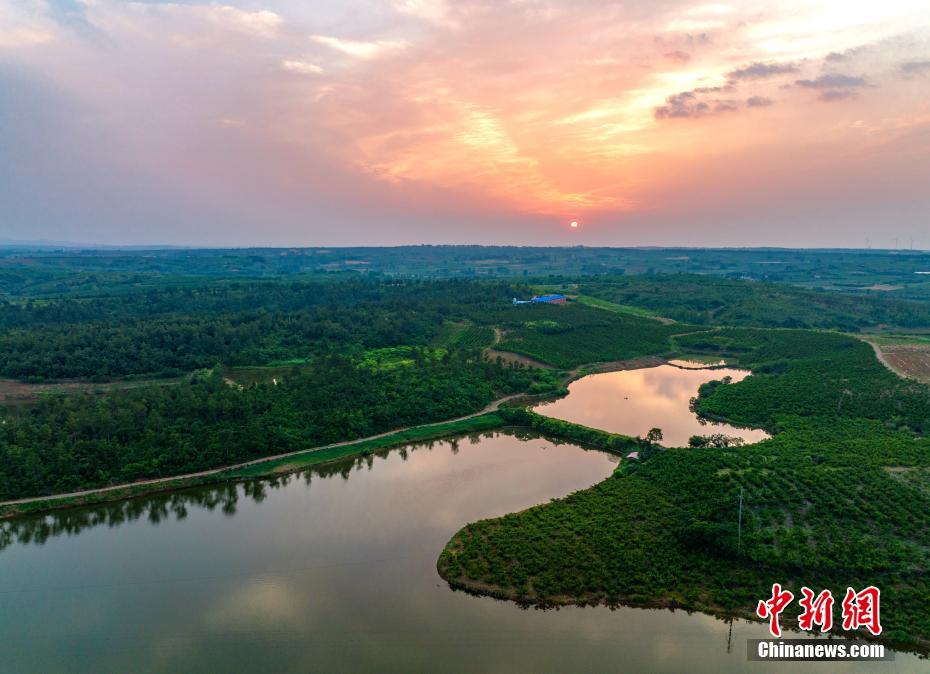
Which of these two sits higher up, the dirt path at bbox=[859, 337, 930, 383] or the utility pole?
the dirt path at bbox=[859, 337, 930, 383]

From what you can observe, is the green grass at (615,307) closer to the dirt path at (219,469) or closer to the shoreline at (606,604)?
the dirt path at (219,469)

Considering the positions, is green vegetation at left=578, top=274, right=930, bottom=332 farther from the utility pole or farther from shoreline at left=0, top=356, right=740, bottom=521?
the utility pole

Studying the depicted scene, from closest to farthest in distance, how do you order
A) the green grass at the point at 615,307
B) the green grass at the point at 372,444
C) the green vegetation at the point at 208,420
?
the green vegetation at the point at 208,420, the green grass at the point at 372,444, the green grass at the point at 615,307

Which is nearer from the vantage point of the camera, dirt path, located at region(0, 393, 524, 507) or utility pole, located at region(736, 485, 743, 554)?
utility pole, located at region(736, 485, 743, 554)

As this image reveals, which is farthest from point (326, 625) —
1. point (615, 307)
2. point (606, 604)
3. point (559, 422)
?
point (615, 307)

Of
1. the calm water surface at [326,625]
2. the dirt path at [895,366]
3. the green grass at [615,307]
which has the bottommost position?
the calm water surface at [326,625]

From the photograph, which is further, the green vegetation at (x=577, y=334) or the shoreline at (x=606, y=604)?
the green vegetation at (x=577, y=334)

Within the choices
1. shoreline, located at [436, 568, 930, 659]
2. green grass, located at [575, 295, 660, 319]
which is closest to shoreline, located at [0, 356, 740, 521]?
shoreline, located at [436, 568, 930, 659]

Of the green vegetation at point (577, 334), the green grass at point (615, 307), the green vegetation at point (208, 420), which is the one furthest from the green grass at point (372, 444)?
the green grass at point (615, 307)

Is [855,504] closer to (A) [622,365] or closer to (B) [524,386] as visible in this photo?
(B) [524,386]

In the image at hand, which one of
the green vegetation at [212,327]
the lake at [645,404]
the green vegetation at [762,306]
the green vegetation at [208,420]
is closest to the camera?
the green vegetation at [208,420]
